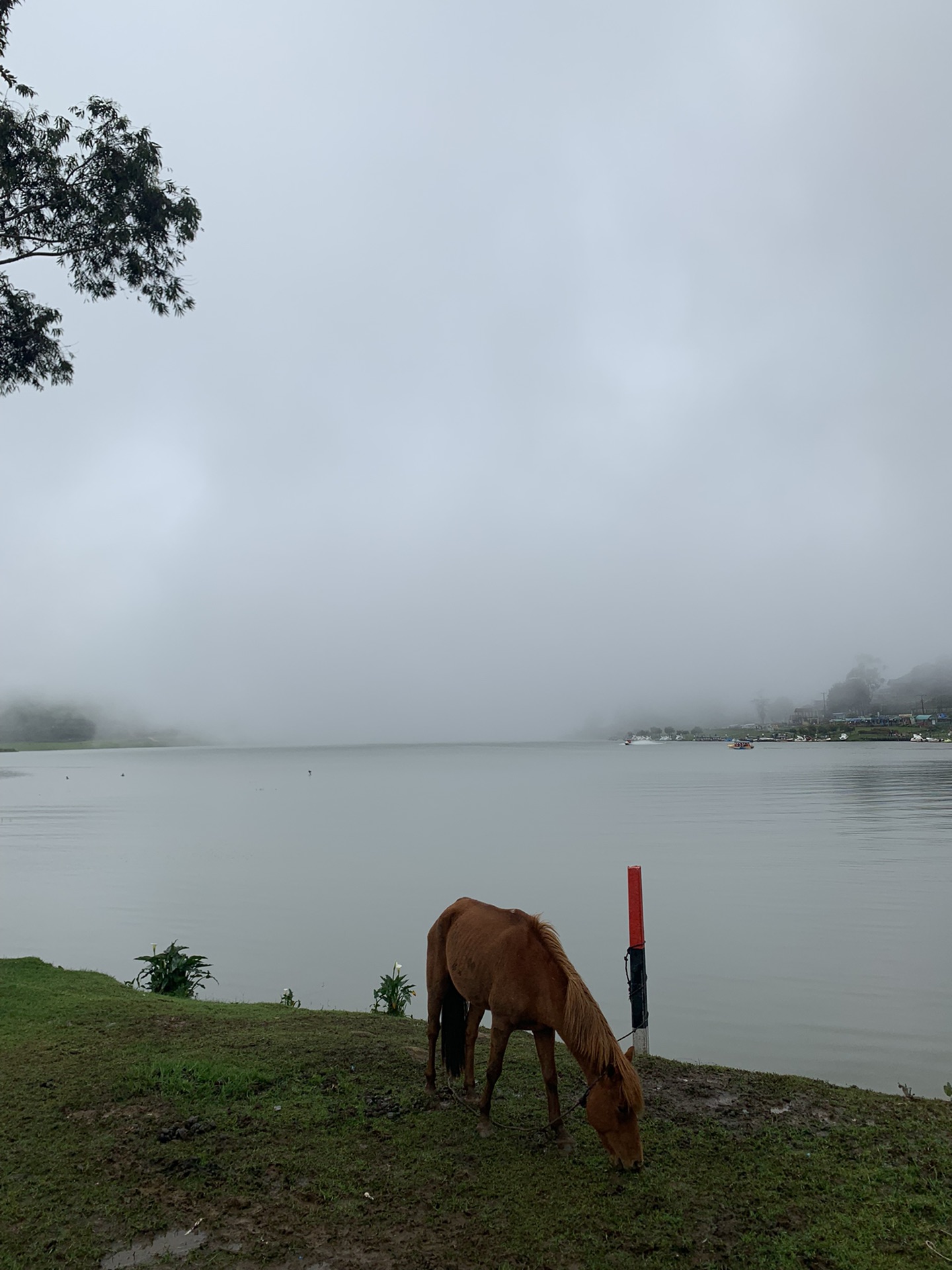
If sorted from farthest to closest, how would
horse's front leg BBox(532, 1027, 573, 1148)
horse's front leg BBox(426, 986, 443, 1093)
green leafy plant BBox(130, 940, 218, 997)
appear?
green leafy plant BBox(130, 940, 218, 997) < horse's front leg BBox(426, 986, 443, 1093) < horse's front leg BBox(532, 1027, 573, 1148)

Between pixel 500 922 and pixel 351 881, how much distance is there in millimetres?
20493

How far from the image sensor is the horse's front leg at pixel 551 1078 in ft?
17.6

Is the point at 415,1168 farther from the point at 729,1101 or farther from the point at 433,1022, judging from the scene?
the point at 729,1101

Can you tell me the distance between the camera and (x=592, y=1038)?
4957 mm

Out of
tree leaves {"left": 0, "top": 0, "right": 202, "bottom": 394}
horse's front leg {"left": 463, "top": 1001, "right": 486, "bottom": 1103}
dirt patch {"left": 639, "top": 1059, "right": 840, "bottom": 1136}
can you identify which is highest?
tree leaves {"left": 0, "top": 0, "right": 202, "bottom": 394}

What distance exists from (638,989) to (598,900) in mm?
14037

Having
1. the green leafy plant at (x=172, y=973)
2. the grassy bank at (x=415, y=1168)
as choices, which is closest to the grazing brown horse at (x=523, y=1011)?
the grassy bank at (x=415, y=1168)

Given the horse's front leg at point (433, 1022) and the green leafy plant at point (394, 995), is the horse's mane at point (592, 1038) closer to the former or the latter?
the horse's front leg at point (433, 1022)

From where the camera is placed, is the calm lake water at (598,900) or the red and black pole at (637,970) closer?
the red and black pole at (637,970)

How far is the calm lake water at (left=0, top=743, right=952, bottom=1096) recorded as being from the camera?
11.9 metres

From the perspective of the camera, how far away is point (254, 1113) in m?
5.81

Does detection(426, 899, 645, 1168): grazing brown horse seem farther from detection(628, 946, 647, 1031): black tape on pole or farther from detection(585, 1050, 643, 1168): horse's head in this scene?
detection(628, 946, 647, 1031): black tape on pole

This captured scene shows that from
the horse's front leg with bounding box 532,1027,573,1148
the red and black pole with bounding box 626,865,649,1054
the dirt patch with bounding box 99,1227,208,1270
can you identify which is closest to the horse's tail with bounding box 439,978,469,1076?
the horse's front leg with bounding box 532,1027,573,1148

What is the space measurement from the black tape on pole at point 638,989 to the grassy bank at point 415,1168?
485 mm
